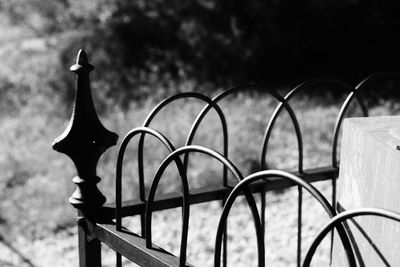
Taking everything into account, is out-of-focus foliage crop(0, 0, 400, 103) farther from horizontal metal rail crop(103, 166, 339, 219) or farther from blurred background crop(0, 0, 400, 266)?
horizontal metal rail crop(103, 166, 339, 219)

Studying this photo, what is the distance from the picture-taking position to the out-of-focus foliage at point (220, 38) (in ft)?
27.3

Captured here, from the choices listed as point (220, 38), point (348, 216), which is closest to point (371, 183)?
point (348, 216)

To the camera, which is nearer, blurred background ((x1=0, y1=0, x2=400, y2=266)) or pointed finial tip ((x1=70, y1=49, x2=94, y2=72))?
pointed finial tip ((x1=70, y1=49, x2=94, y2=72))

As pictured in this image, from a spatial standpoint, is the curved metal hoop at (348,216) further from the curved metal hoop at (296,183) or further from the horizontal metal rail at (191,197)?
the horizontal metal rail at (191,197)

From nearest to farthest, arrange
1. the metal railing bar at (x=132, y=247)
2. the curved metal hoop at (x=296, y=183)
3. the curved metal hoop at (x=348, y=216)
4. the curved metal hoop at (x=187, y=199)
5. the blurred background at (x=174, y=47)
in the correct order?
the curved metal hoop at (x=348, y=216)
the curved metal hoop at (x=296, y=183)
the curved metal hoop at (x=187, y=199)
the metal railing bar at (x=132, y=247)
the blurred background at (x=174, y=47)

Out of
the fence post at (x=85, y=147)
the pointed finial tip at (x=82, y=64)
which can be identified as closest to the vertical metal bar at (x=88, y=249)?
the fence post at (x=85, y=147)

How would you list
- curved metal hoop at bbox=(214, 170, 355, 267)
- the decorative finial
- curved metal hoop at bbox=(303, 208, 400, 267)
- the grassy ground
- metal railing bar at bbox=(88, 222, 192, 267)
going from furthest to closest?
the grassy ground → the decorative finial → metal railing bar at bbox=(88, 222, 192, 267) → curved metal hoop at bbox=(214, 170, 355, 267) → curved metal hoop at bbox=(303, 208, 400, 267)

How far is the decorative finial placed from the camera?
1.81 meters

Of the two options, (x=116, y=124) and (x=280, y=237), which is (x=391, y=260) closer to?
(x=280, y=237)

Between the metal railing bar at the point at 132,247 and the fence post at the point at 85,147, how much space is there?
5 cm

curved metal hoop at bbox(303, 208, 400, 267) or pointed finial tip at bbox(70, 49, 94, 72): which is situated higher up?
pointed finial tip at bbox(70, 49, 94, 72)

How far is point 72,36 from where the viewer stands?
8195 millimetres

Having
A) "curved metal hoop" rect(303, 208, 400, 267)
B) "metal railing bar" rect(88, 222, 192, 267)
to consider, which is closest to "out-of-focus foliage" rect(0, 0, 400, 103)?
"metal railing bar" rect(88, 222, 192, 267)

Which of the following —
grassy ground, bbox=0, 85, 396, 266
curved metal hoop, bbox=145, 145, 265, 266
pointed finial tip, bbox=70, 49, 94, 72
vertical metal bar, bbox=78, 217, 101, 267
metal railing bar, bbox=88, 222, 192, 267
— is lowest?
grassy ground, bbox=0, 85, 396, 266
